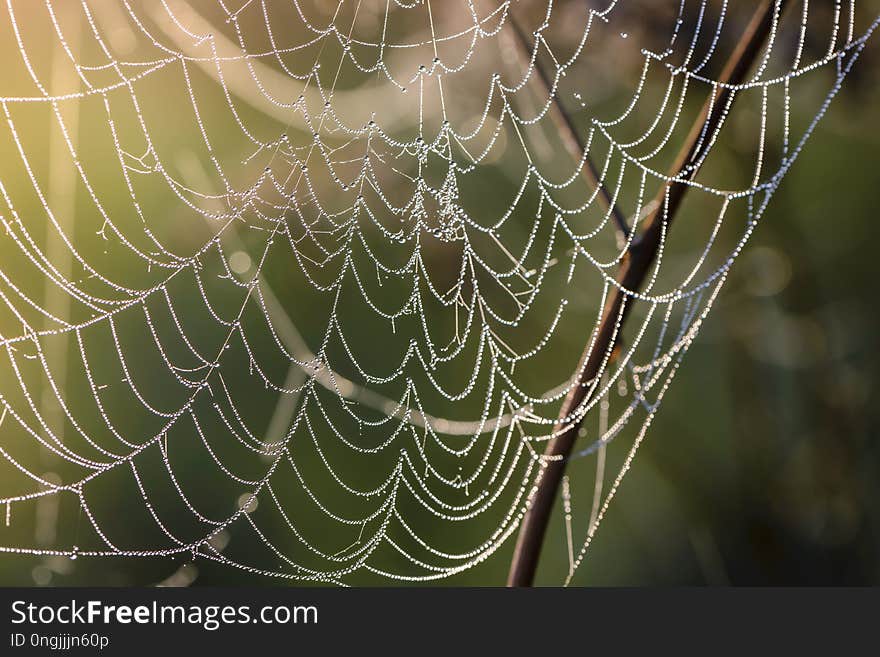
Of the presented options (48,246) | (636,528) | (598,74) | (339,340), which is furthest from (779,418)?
(48,246)

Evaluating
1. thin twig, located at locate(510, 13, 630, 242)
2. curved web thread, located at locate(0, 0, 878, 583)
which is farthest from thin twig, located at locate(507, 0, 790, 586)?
curved web thread, located at locate(0, 0, 878, 583)

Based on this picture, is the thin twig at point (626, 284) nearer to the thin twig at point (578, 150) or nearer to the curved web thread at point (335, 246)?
the thin twig at point (578, 150)

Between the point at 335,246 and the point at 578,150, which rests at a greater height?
the point at 578,150

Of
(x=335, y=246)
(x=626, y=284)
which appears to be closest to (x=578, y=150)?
(x=626, y=284)

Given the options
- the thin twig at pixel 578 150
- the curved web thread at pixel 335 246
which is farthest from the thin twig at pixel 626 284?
the curved web thread at pixel 335 246

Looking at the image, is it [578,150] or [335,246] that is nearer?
[578,150]

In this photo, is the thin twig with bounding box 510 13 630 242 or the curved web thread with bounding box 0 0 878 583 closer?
the thin twig with bounding box 510 13 630 242

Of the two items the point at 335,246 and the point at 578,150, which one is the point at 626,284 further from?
the point at 335,246

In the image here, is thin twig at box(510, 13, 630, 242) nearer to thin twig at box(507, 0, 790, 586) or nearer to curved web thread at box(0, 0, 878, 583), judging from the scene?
thin twig at box(507, 0, 790, 586)
